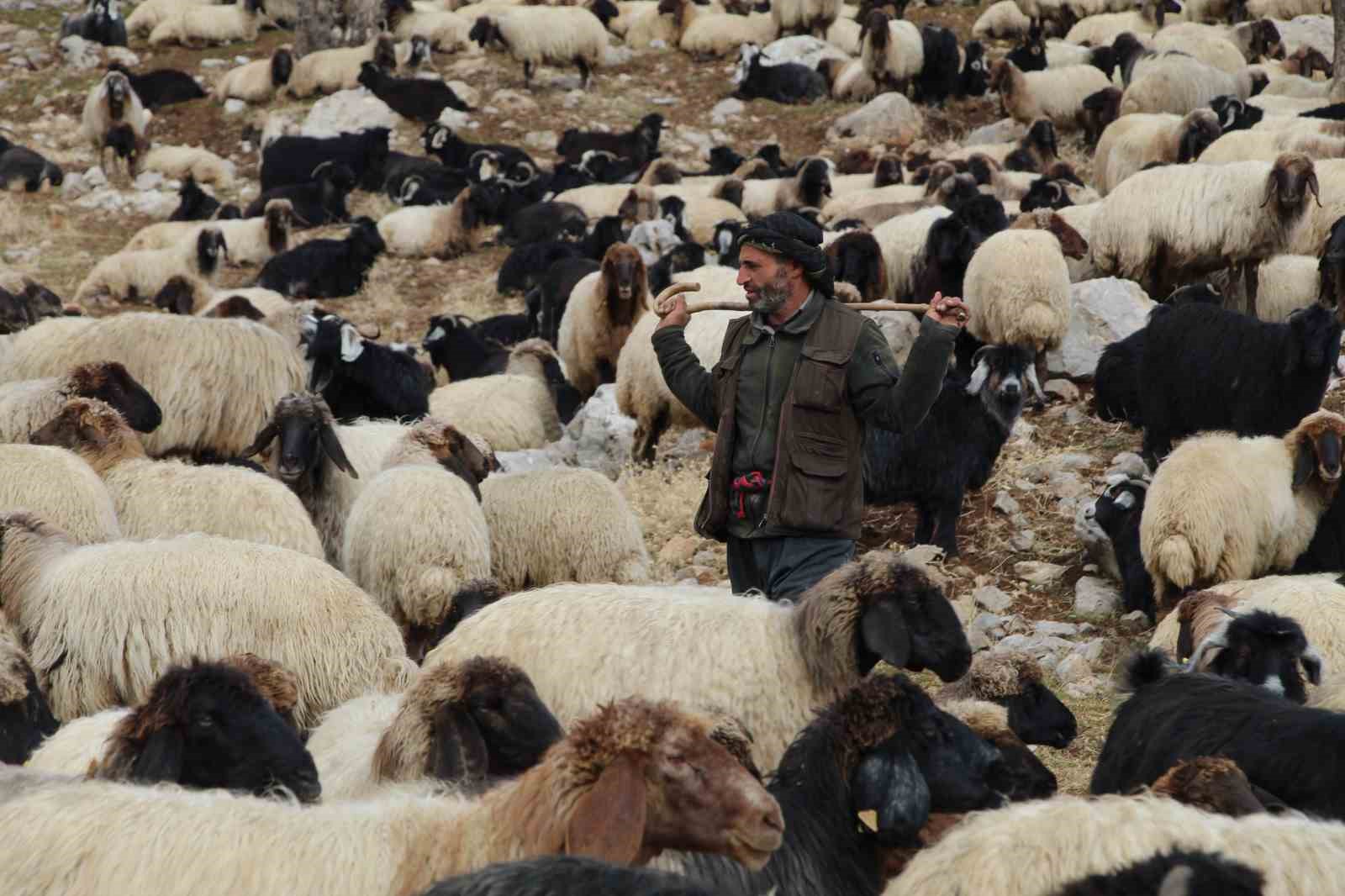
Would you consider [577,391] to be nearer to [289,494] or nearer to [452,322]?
[452,322]

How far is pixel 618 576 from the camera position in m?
7.88

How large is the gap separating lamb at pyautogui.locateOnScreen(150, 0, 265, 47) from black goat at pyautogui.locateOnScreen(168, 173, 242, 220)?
7.62 metres

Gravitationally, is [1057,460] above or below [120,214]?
above

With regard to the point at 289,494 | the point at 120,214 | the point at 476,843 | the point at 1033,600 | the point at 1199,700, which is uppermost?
the point at 476,843

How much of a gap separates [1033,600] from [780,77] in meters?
15.2

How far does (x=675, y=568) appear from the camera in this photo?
889 cm

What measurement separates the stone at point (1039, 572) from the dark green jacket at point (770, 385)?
3186 mm

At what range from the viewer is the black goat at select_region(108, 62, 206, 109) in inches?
872

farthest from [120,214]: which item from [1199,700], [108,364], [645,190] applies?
[1199,700]

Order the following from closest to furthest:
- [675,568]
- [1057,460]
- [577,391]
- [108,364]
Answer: [108,364], [675,568], [1057,460], [577,391]

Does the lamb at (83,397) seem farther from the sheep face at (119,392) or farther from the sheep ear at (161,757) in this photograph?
the sheep ear at (161,757)

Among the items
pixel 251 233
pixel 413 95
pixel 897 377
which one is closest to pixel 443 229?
pixel 251 233

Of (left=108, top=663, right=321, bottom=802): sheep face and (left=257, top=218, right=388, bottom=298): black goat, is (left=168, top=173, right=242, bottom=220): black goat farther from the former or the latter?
(left=108, top=663, right=321, bottom=802): sheep face

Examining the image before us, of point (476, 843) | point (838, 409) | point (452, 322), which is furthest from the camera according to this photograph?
point (452, 322)
